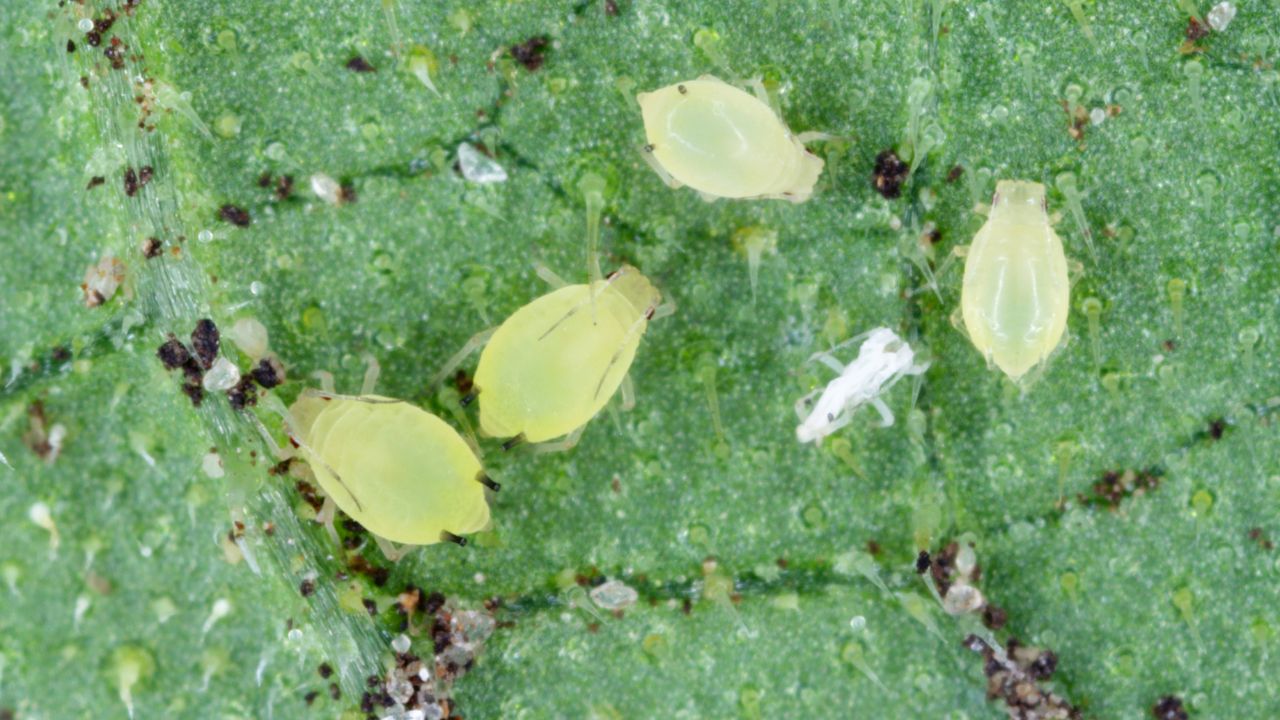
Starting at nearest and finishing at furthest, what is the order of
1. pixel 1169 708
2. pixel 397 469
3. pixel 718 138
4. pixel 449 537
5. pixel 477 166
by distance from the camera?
1. pixel 397 469
2. pixel 718 138
3. pixel 449 537
4. pixel 477 166
5. pixel 1169 708

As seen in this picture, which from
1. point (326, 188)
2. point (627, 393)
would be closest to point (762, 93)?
point (627, 393)

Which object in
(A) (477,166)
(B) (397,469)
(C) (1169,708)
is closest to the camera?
(B) (397,469)

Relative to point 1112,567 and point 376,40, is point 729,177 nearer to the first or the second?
point 376,40

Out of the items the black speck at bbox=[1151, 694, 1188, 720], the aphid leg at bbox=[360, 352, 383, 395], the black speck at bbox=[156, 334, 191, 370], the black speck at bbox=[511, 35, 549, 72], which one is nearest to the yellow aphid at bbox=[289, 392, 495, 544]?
the aphid leg at bbox=[360, 352, 383, 395]

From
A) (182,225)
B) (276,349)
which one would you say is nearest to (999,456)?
(276,349)

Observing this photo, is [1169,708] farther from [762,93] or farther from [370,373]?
[370,373]

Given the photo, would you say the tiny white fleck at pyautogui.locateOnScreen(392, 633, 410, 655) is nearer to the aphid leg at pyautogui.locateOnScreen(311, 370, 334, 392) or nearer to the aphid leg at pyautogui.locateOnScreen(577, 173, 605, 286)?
the aphid leg at pyautogui.locateOnScreen(311, 370, 334, 392)

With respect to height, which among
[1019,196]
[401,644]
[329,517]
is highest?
[1019,196]

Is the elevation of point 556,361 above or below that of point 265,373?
above
